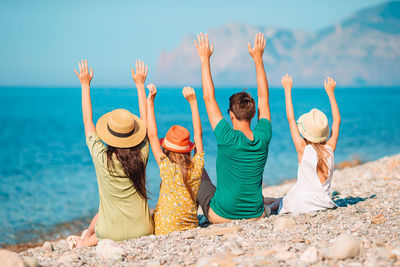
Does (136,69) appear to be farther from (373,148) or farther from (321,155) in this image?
(373,148)

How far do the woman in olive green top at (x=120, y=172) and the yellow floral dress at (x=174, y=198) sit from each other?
0.19 m

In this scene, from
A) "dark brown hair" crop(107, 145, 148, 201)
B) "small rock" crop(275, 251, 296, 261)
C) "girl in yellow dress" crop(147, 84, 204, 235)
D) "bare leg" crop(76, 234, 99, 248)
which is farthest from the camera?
"bare leg" crop(76, 234, 99, 248)

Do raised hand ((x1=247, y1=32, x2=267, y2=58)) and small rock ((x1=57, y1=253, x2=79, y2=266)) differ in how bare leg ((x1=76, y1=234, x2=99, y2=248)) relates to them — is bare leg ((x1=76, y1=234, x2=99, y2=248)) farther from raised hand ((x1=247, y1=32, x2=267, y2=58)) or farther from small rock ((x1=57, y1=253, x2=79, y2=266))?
raised hand ((x1=247, y1=32, x2=267, y2=58))

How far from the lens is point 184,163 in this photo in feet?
15.7

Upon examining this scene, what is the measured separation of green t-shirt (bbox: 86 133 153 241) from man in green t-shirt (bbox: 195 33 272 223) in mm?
906

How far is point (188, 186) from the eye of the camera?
481 centimetres

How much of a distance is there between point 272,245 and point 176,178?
4.61 ft

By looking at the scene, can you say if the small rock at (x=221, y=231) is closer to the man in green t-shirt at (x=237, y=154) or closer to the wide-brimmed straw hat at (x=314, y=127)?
the man in green t-shirt at (x=237, y=154)

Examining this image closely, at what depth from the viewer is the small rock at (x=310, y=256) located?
134 inches

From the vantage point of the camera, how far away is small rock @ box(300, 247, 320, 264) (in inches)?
134

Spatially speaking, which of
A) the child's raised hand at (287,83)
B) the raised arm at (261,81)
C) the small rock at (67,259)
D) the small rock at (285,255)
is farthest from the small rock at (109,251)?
the child's raised hand at (287,83)

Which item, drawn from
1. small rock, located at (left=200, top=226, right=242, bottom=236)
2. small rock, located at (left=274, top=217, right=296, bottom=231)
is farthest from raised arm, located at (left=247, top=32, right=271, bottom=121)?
small rock, located at (left=200, top=226, right=242, bottom=236)

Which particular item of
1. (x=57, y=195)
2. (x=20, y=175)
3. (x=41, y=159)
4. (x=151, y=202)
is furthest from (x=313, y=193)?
(x=41, y=159)

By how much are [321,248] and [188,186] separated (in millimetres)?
1752
